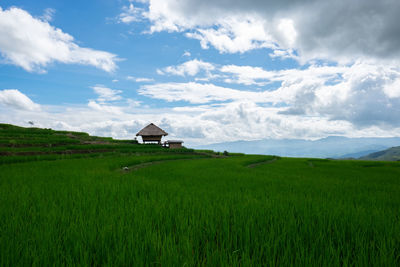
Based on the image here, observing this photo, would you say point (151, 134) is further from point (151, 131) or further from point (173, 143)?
point (173, 143)

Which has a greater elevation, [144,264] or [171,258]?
[171,258]

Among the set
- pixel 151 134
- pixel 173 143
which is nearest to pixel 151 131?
pixel 151 134

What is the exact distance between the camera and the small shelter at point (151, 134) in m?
36.1

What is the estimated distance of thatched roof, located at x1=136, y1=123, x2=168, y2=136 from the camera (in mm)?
36144

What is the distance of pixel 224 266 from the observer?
133 centimetres

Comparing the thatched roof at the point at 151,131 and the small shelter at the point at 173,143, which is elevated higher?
the thatched roof at the point at 151,131

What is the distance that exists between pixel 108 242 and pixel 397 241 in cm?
304

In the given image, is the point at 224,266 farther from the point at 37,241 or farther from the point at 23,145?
the point at 23,145

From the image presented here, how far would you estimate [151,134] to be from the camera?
36062 mm

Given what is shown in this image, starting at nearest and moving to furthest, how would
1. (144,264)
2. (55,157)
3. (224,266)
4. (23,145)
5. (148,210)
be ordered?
(224,266) < (144,264) < (148,210) < (55,157) < (23,145)

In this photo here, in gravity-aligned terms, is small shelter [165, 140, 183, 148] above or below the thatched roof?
below

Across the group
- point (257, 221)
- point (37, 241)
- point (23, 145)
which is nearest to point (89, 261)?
point (37, 241)

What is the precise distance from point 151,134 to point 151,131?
826 millimetres

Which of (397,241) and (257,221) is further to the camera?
(257,221)
